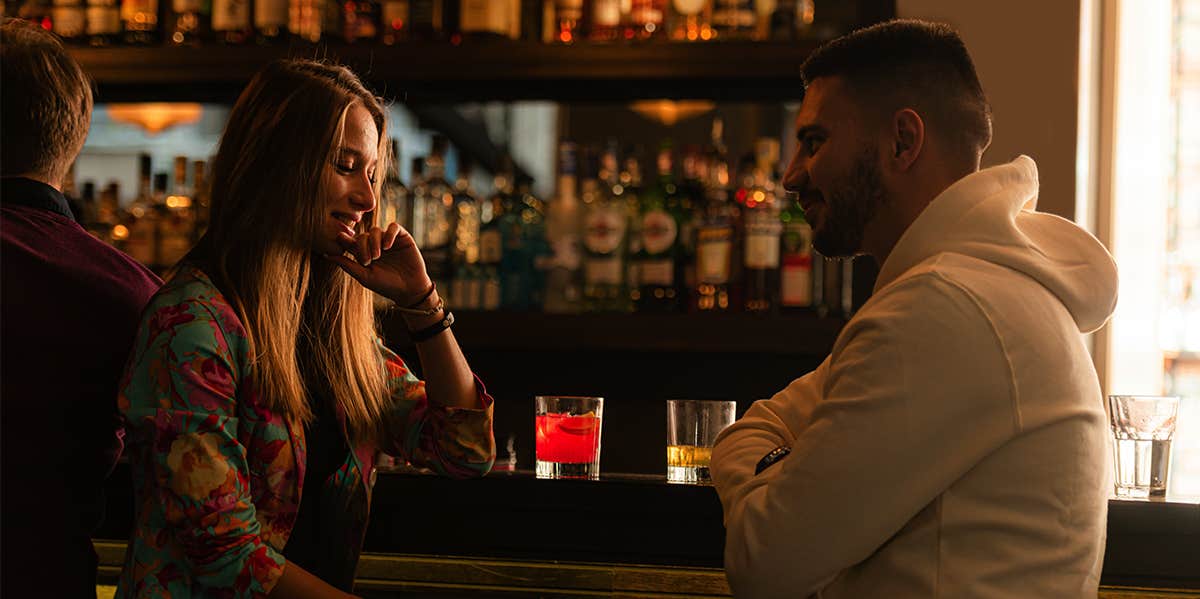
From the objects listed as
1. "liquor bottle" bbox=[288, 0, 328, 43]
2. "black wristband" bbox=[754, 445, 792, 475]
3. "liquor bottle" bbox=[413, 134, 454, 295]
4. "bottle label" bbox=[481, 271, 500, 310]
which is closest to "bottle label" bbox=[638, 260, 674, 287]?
"bottle label" bbox=[481, 271, 500, 310]

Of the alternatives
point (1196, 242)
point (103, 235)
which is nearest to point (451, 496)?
point (103, 235)

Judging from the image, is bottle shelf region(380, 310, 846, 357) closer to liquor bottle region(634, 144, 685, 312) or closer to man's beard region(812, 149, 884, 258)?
liquor bottle region(634, 144, 685, 312)

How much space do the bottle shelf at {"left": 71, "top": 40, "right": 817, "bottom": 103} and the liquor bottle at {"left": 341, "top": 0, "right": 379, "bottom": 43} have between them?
0.07 m

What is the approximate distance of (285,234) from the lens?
1.34 m

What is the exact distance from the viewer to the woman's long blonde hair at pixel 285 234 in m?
1.29

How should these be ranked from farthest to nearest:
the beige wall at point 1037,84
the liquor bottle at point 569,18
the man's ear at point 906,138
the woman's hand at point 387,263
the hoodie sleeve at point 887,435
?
the liquor bottle at point 569,18 → the beige wall at point 1037,84 → the woman's hand at point 387,263 → the man's ear at point 906,138 → the hoodie sleeve at point 887,435

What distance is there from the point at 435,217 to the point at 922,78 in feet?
5.14

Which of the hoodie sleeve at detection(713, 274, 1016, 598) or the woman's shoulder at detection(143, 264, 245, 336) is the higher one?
the woman's shoulder at detection(143, 264, 245, 336)

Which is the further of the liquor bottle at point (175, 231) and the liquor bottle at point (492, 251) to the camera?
the liquor bottle at point (175, 231)

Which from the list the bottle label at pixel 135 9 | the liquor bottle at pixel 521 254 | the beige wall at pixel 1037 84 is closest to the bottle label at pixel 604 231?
the liquor bottle at pixel 521 254

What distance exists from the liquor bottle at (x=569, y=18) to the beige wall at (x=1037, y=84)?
728mm

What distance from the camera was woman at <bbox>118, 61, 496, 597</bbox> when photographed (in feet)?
3.88

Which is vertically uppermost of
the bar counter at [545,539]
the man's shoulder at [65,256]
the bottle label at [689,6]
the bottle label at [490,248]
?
the bottle label at [689,6]

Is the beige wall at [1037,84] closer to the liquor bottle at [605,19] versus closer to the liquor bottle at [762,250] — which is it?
the liquor bottle at [762,250]
